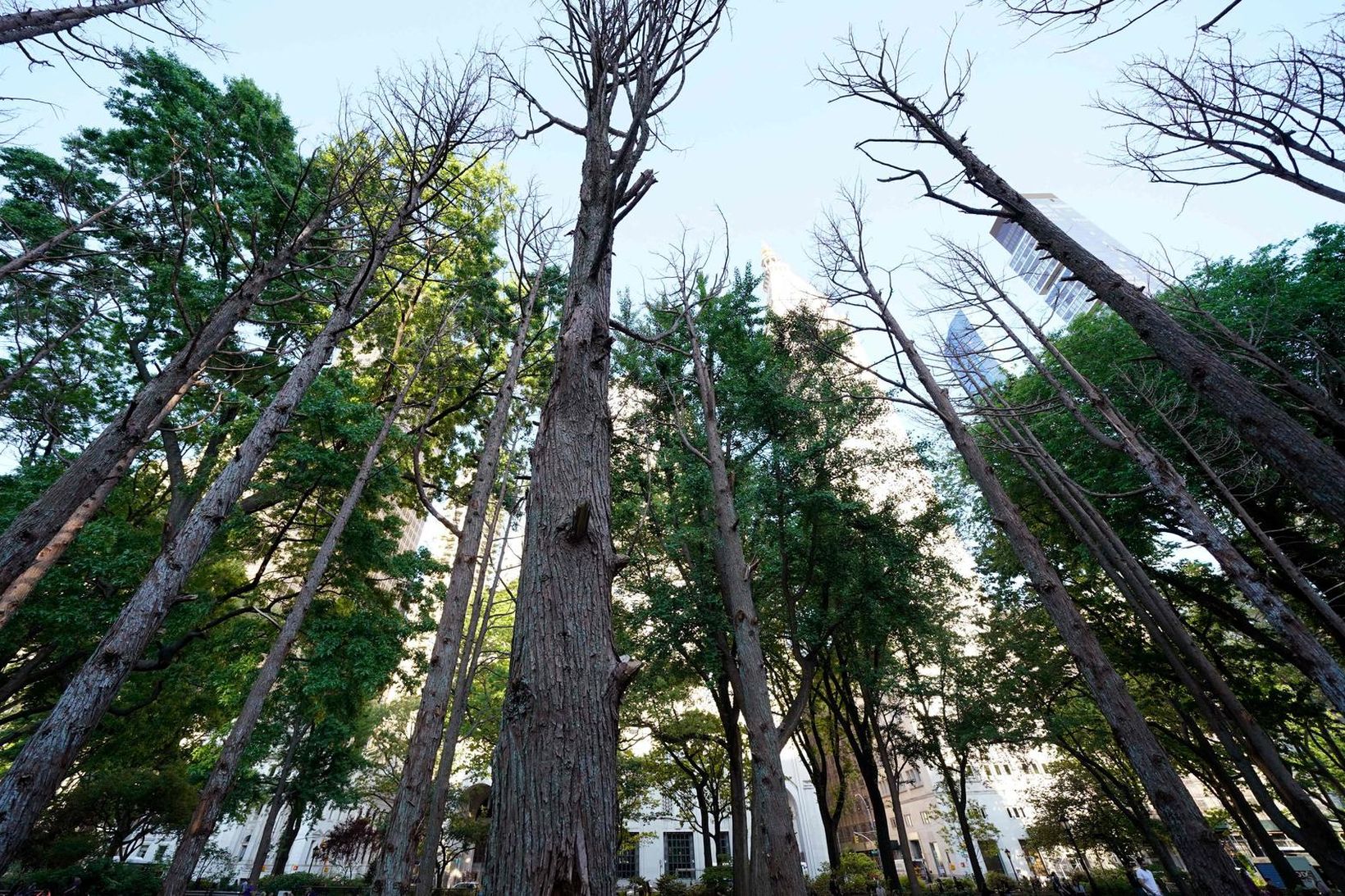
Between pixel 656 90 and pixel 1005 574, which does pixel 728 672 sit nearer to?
pixel 1005 574

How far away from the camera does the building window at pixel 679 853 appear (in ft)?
85.7

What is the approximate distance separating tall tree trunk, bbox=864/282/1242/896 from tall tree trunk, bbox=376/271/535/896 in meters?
7.71

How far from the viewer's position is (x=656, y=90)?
14.6 feet

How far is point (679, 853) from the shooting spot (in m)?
27.1

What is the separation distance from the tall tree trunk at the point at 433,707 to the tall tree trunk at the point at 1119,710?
7.71 m

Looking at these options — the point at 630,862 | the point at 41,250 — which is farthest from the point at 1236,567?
the point at 630,862

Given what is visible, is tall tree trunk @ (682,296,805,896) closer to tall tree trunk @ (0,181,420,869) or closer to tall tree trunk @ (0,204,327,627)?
tall tree trunk @ (0,181,420,869)

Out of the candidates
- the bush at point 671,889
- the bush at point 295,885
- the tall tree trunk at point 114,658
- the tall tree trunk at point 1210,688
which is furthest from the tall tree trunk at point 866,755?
the bush at point 295,885

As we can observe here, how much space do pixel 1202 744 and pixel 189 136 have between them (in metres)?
27.1

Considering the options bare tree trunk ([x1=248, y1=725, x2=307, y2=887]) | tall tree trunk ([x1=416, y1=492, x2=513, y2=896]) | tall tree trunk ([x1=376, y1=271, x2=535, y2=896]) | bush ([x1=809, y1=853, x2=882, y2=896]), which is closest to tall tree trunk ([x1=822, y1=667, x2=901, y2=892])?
bush ([x1=809, y1=853, x2=882, y2=896])

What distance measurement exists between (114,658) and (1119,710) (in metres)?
10.9

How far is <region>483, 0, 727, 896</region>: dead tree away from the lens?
1.74 m

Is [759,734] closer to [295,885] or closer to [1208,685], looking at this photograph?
[1208,685]

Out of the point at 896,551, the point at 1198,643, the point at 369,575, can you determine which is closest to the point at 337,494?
the point at 369,575
